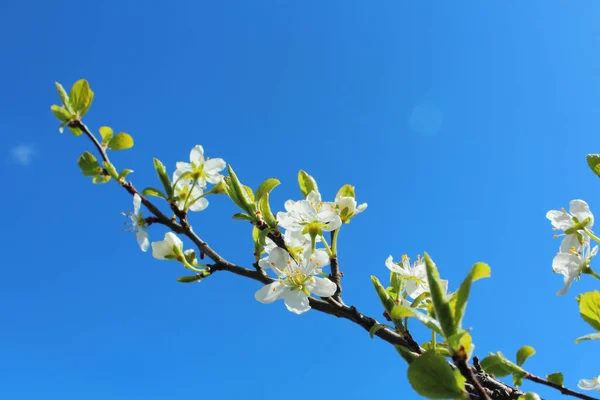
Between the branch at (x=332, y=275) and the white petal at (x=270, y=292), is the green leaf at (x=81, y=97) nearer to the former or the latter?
the branch at (x=332, y=275)

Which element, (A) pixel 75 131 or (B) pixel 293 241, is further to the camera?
(A) pixel 75 131

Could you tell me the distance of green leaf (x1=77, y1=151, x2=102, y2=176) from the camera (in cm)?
173

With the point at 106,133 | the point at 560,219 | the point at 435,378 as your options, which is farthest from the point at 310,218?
the point at 560,219

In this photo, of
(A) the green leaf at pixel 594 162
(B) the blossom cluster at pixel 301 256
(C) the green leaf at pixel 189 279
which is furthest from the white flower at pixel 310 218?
Answer: (A) the green leaf at pixel 594 162

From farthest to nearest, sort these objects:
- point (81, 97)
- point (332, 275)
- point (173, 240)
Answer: point (81, 97), point (173, 240), point (332, 275)

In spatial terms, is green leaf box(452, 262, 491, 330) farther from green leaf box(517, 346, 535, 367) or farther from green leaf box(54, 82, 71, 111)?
green leaf box(54, 82, 71, 111)

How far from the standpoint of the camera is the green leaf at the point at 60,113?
175 cm

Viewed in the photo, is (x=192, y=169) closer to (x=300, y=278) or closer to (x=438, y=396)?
(x=300, y=278)

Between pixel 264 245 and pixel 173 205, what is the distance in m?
0.40

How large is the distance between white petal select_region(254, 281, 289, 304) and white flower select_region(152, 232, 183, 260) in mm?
353

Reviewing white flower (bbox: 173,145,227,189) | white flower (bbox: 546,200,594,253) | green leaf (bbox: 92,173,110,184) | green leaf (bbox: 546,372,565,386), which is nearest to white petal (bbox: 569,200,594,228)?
white flower (bbox: 546,200,594,253)

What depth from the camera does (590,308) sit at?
1.16 m

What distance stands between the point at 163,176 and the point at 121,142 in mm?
274

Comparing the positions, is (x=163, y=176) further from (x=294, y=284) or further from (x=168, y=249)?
(x=294, y=284)
